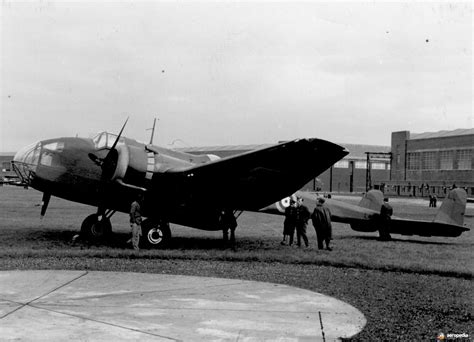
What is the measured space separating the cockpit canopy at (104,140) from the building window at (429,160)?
6503 centimetres

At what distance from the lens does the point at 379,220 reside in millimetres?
18062

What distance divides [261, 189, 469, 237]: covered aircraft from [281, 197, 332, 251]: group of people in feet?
3.30

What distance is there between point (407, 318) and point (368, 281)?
2.86 meters

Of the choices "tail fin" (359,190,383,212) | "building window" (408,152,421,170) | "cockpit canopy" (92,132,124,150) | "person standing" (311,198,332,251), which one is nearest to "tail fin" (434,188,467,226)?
"tail fin" (359,190,383,212)

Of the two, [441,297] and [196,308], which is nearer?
[196,308]

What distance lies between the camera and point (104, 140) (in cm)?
1400

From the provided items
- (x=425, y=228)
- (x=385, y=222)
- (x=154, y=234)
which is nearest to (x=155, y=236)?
(x=154, y=234)

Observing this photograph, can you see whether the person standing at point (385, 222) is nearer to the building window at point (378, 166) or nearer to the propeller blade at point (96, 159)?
the propeller blade at point (96, 159)

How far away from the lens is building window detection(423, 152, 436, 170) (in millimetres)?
72375

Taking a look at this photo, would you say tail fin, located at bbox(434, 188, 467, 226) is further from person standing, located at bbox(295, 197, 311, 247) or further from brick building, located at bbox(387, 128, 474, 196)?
brick building, located at bbox(387, 128, 474, 196)

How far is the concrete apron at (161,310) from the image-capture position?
18.7 feet

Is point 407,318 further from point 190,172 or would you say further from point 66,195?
point 66,195

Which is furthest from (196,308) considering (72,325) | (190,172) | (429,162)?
(429,162)

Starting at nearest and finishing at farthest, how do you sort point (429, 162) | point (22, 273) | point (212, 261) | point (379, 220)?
1. point (22, 273)
2. point (212, 261)
3. point (379, 220)
4. point (429, 162)
